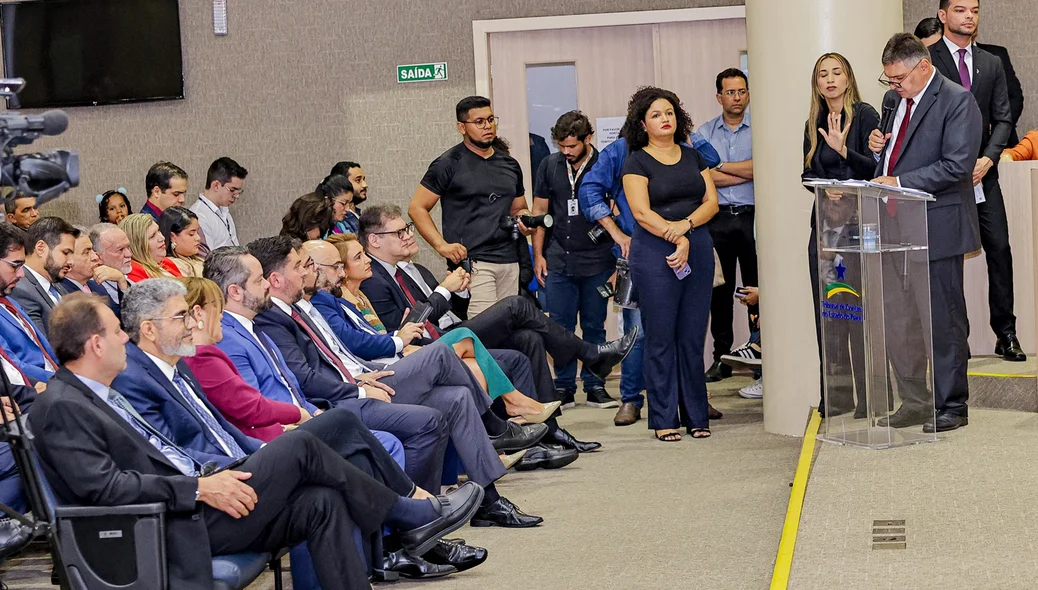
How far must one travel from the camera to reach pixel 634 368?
20.5 feet

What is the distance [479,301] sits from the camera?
6.60 m

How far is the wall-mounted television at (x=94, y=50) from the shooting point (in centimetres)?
784

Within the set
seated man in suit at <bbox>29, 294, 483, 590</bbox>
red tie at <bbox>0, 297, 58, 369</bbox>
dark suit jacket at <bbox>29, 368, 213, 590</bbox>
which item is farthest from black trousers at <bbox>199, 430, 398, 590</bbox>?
red tie at <bbox>0, 297, 58, 369</bbox>

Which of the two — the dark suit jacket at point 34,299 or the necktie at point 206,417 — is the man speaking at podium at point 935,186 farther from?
the dark suit jacket at point 34,299

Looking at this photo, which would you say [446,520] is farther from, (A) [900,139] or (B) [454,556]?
(A) [900,139]

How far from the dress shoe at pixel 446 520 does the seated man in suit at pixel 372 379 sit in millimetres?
405

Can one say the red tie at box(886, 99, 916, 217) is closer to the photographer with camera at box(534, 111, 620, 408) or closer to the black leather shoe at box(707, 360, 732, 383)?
the photographer with camera at box(534, 111, 620, 408)

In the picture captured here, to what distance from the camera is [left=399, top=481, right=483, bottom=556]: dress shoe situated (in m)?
3.68

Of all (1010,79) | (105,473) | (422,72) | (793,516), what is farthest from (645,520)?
(422,72)

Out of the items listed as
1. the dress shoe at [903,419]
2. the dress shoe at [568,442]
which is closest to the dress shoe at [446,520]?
the dress shoe at [903,419]

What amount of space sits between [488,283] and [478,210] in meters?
0.39

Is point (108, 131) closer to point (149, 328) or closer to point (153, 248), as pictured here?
point (153, 248)

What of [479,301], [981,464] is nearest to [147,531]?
[981,464]

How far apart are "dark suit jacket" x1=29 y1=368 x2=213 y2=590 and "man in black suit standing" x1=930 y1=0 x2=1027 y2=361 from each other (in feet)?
12.4
